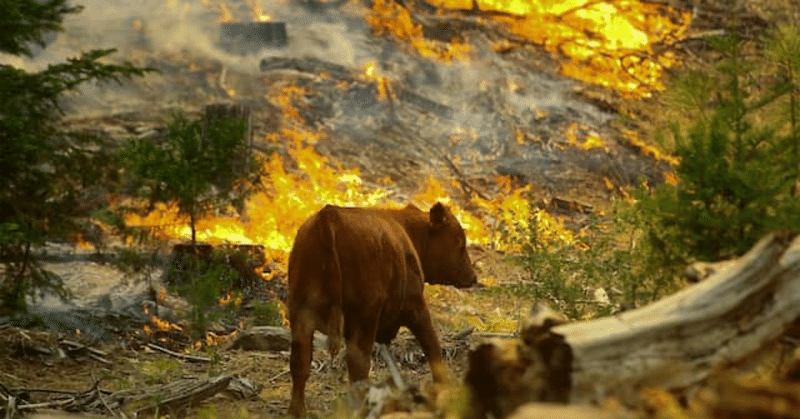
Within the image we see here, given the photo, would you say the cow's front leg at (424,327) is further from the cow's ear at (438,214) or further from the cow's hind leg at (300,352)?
the cow's hind leg at (300,352)

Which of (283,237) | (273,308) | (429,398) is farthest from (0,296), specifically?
(429,398)

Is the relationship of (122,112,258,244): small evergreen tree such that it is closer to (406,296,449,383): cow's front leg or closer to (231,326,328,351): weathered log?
(231,326,328,351): weathered log

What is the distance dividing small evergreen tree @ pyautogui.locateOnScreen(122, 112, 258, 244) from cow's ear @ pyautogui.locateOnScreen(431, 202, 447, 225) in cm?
444

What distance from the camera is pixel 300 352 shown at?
6.05 meters

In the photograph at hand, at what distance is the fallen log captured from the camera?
262cm

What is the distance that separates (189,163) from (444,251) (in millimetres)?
4812

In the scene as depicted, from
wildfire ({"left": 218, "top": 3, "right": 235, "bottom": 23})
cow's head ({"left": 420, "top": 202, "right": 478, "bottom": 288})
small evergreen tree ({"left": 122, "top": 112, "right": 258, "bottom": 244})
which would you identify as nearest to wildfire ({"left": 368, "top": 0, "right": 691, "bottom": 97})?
wildfire ({"left": 218, "top": 3, "right": 235, "bottom": 23})

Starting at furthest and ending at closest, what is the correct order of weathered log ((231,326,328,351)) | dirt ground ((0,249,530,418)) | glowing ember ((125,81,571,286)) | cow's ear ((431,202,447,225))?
glowing ember ((125,81,571,286)) < weathered log ((231,326,328,351)) < cow's ear ((431,202,447,225)) < dirt ground ((0,249,530,418))

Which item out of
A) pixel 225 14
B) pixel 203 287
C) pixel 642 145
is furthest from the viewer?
pixel 225 14

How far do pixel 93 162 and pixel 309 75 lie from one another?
13116 millimetres

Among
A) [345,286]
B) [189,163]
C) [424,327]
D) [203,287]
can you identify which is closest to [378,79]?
[189,163]

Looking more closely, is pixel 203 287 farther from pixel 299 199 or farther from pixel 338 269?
pixel 299 199

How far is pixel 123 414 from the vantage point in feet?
19.2

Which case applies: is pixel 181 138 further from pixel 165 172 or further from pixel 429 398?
pixel 429 398
